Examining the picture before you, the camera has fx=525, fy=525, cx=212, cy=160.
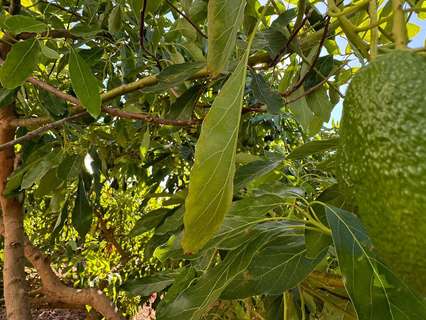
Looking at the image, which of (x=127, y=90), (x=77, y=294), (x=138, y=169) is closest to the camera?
(x=127, y=90)

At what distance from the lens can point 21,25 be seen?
0.95 meters

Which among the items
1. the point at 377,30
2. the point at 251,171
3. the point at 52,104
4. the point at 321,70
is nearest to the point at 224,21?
the point at 377,30

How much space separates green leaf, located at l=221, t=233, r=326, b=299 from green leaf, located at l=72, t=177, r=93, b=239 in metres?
0.76

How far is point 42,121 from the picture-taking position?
1363 millimetres

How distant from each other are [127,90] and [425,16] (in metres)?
0.68

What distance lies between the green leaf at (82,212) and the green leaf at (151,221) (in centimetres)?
19

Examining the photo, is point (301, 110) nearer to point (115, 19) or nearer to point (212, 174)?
point (115, 19)

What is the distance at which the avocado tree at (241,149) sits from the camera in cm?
48

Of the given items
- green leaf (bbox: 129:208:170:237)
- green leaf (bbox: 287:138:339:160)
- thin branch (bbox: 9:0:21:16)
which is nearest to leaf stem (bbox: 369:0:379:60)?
green leaf (bbox: 287:138:339:160)

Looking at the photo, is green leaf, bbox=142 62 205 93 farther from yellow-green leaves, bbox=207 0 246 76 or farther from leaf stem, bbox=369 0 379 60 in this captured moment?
leaf stem, bbox=369 0 379 60

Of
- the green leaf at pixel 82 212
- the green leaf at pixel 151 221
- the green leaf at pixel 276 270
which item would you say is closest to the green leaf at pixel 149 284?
the green leaf at pixel 151 221

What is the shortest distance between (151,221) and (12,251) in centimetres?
49

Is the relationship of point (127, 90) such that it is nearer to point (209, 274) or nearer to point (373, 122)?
point (209, 274)

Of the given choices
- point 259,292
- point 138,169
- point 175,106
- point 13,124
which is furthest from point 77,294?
point 259,292
